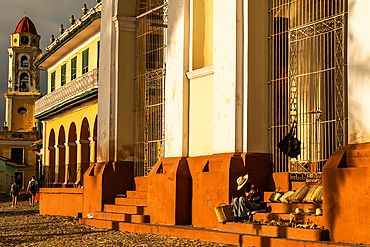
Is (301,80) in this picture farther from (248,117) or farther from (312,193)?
(312,193)

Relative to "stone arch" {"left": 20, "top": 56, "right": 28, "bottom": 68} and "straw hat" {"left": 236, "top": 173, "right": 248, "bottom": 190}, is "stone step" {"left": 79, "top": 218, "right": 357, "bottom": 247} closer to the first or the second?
"straw hat" {"left": 236, "top": 173, "right": 248, "bottom": 190}

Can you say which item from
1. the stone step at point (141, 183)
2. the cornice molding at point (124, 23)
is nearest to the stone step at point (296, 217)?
the stone step at point (141, 183)

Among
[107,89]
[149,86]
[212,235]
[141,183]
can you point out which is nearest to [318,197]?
[212,235]

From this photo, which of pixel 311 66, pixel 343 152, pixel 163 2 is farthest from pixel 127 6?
pixel 343 152

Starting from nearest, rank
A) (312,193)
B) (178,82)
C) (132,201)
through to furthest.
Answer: (312,193), (178,82), (132,201)

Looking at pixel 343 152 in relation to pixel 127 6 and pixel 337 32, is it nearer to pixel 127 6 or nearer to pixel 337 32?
pixel 337 32

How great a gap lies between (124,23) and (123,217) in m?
5.57

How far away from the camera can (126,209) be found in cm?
1402

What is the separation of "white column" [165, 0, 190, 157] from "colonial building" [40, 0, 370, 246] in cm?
3

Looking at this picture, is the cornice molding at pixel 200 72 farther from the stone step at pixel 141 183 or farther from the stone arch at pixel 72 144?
the stone arch at pixel 72 144

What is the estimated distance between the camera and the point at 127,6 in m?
15.9

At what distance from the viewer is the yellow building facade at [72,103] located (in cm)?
2161

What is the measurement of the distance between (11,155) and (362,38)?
53131 mm

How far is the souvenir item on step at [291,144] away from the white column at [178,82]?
2.99 m
